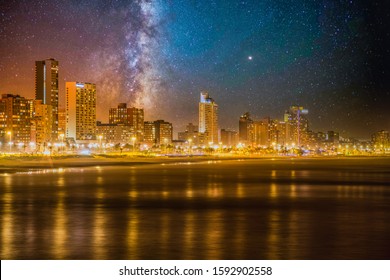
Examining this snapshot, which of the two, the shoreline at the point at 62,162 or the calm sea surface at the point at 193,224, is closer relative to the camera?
the calm sea surface at the point at 193,224

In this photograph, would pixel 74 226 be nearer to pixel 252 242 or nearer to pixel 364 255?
pixel 252 242

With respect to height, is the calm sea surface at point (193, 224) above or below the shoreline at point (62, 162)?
below

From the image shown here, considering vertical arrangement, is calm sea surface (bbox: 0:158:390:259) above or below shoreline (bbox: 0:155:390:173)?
below

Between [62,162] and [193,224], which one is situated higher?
[62,162]

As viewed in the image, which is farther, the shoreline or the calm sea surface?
the shoreline

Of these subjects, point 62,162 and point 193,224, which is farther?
point 62,162

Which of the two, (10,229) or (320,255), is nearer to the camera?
(320,255)
